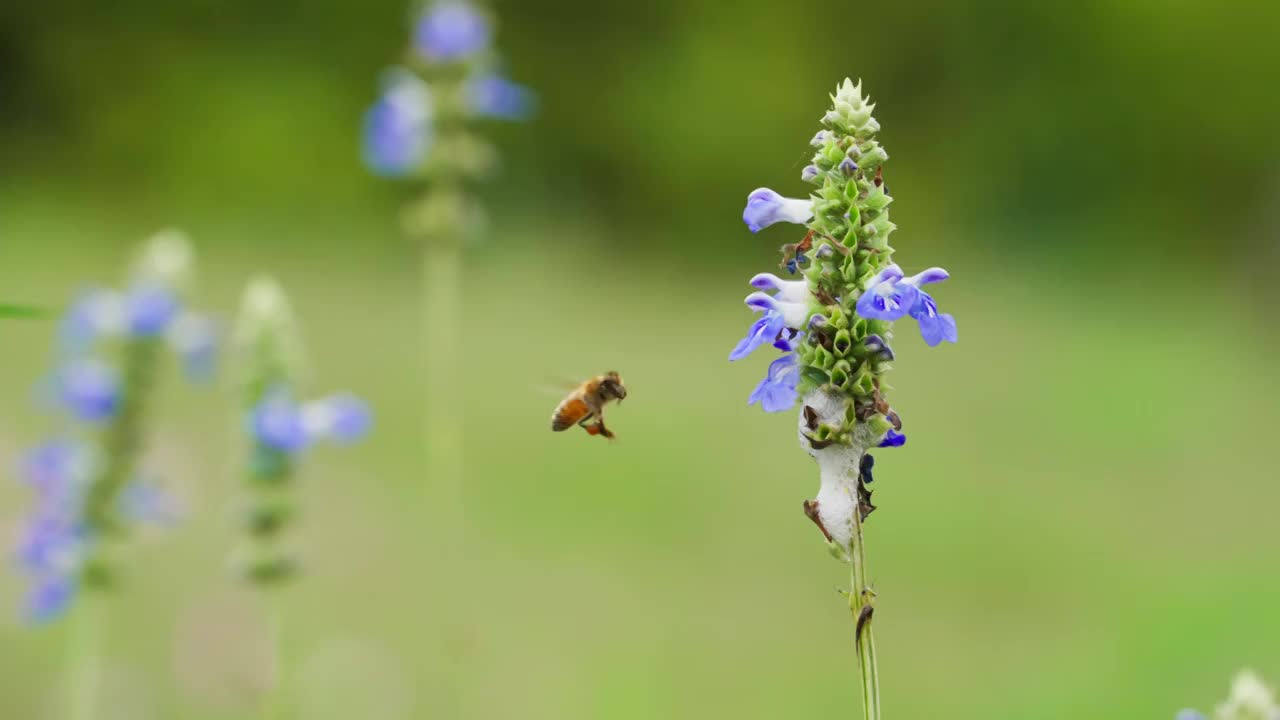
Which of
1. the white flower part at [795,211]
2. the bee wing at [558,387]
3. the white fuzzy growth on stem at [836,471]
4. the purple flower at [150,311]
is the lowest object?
the white fuzzy growth on stem at [836,471]

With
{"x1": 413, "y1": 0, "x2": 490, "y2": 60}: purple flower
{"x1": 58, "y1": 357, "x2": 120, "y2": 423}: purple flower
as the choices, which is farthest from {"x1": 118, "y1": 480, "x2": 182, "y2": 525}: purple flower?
{"x1": 413, "y1": 0, "x2": 490, "y2": 60}: purple flower

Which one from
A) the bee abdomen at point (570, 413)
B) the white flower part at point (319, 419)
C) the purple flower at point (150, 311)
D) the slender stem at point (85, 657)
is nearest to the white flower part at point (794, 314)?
the bee abdomen at point (570, 413)

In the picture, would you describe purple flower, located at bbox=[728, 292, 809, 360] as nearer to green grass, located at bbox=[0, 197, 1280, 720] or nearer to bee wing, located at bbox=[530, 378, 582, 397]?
bee wing, located at bbox=[530, 378, 582, 397]

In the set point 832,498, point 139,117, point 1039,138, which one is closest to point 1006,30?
point 1039,138

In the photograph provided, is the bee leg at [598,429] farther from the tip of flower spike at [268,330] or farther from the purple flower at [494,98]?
the purple flower at [494,98]

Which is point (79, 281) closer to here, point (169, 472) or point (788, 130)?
point (169, 472)

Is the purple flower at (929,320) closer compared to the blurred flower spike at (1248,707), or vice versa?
the blurred flower spike at (1248,707)
